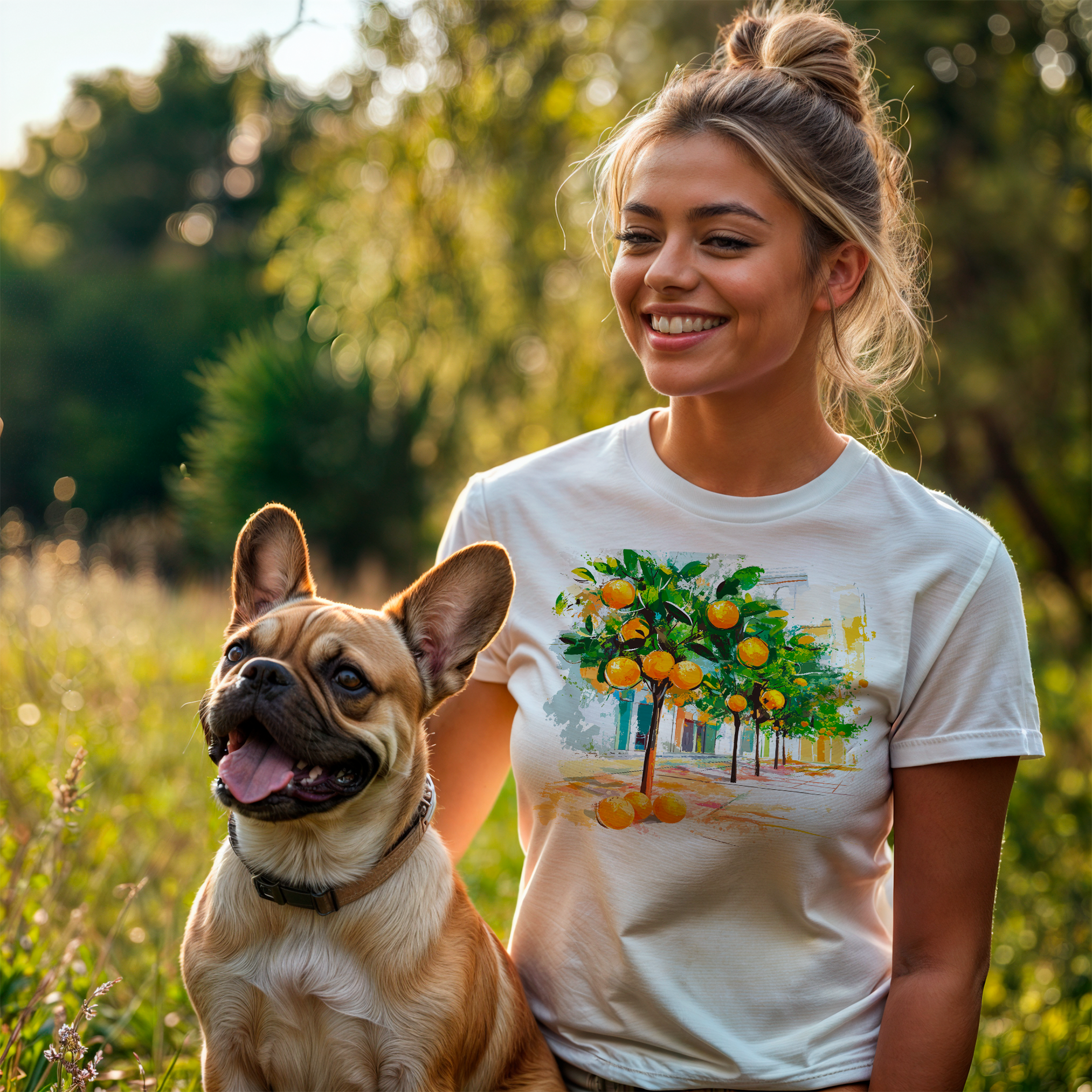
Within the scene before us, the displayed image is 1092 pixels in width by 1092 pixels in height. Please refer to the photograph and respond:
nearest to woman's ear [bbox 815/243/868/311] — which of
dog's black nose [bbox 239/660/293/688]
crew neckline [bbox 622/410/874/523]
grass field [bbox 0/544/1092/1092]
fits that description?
crew neckline [bbox 622/410/874/523]

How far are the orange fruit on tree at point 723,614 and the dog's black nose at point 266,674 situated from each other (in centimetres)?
100

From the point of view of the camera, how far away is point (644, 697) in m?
2.37

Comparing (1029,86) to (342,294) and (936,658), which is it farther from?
(936,658)

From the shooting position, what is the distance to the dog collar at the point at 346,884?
207 cm

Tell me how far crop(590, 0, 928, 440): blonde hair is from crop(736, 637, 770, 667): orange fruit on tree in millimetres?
808

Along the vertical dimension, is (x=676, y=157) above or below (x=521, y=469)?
above

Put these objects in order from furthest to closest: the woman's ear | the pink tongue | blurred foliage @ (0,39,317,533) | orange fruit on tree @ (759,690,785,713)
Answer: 1. blurred foliage @ (0,39,317,533)
2. the woman's ear
3. orange fruit on tree @ (759,690,785,713)
4. the pink tongue

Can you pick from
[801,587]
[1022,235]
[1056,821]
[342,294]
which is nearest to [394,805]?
[801,587]

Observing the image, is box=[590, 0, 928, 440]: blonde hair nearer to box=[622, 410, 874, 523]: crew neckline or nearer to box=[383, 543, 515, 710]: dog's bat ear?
box=[622, 410, 874, 523]: crew neckline

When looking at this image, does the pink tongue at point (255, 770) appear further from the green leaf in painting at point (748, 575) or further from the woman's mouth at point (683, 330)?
the woman's mouth at point (683, 330)

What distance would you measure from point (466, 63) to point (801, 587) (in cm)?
961

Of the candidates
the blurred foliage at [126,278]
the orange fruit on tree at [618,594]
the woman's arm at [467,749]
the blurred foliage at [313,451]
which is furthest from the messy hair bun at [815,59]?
the blurred foliage at [126,278]

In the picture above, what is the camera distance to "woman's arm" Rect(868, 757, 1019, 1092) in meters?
A: 2.23

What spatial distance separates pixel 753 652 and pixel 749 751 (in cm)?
23
